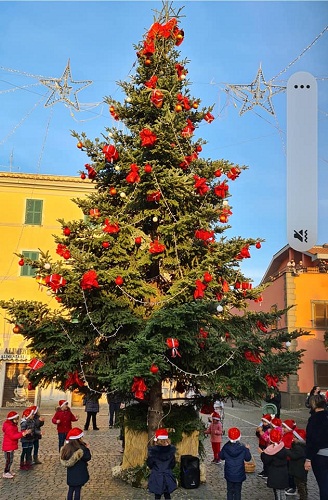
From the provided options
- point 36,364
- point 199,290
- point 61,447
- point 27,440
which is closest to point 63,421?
point 27,440

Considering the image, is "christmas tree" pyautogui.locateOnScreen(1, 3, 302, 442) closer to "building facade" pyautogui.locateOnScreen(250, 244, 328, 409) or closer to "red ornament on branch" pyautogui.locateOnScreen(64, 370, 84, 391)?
"red ornament on branch" pyautogui.locateOnScreen(64, 370, 84, 391)

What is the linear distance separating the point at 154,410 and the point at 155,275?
9.18ft

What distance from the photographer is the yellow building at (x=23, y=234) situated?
24859mm

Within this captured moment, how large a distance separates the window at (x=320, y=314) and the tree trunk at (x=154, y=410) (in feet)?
70.2

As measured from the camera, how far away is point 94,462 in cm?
1138

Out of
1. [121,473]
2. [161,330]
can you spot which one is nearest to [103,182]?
[161,330]

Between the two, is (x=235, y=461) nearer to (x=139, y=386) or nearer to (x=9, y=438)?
(x=139, y=386)

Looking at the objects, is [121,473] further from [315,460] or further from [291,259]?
[291,259]

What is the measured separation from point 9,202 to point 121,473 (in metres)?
19.4

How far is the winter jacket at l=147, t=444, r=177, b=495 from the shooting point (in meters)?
7.20

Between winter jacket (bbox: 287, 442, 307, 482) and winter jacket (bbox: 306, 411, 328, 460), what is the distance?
0.71 meters

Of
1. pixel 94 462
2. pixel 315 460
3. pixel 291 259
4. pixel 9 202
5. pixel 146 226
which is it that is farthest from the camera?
pixel 291 259

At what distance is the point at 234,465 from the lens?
740 cm

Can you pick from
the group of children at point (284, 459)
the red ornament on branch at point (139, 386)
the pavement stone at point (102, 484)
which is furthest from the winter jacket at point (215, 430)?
the red ornament on branch at point (139, 386)
